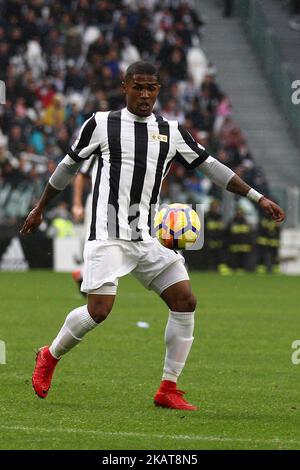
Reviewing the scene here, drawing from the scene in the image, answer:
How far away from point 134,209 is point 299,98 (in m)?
19.3

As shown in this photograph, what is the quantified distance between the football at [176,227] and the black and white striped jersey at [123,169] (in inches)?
4.0

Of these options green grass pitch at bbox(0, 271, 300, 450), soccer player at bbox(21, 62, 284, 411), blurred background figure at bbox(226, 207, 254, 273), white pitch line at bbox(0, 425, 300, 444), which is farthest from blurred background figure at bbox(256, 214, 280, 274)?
white pitch line at bbox(0, 425, 300, 444)

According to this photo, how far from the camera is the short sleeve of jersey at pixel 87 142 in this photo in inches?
307

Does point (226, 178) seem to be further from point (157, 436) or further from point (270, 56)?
point (270, 56)

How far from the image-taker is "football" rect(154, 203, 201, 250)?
7.76m

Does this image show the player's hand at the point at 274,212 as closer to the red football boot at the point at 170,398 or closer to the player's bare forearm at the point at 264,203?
the player's bare forearm at the point at 264,203

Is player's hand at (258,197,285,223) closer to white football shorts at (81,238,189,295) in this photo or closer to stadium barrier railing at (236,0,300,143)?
white football shorts at (81,238,189,295)

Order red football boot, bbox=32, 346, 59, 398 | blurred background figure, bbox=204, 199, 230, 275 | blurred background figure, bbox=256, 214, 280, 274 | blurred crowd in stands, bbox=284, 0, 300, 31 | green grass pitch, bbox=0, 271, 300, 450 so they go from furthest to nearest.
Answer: blurred crowd in stands, bbox=284, 0, 300, 31, blurred background figure, bbox=256, 214, 280, 274, blurred background figure, bbox=204, 199, 230, 275, red football boot, bbox=32, 346, 59, 398, green grass pitch, bbox=0, 271, 300, 450

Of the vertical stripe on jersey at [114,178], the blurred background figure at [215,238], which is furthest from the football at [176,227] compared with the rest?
the blurred background figure at [215,238]

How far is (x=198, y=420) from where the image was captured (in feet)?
23.7

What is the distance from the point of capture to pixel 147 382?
29.4 feet

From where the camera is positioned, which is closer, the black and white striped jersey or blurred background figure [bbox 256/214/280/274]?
the black and white striped jersey

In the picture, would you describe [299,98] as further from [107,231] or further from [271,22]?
[107,231]

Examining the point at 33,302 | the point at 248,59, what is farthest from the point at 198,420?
the point at 248,59
